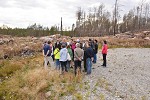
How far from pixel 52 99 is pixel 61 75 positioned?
132 inches

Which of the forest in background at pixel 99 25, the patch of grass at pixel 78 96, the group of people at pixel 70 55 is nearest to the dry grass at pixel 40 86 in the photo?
the patch of grass at pixel 78 96

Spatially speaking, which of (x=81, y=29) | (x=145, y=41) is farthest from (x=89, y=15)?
(x=145, y=41)

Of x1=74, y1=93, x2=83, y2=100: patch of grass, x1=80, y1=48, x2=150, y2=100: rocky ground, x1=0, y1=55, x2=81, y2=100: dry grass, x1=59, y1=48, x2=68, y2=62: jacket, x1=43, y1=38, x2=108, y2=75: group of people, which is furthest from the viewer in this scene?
x1=43, y1=38, x2=108, y2=75: group of people

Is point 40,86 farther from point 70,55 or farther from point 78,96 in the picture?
point 70,55

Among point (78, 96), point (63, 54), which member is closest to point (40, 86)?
point (78, 96)

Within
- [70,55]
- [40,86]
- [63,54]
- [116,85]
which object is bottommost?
[116,85]

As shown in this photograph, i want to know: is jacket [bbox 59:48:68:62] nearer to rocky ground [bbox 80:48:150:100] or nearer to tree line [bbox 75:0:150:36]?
rocky ground [bbox 80:48:150:100]

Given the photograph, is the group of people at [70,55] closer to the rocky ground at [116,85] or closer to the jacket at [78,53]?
the jacket at [78,53]

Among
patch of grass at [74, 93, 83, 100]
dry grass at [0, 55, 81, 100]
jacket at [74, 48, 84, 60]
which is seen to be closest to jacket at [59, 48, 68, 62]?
jacket at [74, 48, 84, 60]

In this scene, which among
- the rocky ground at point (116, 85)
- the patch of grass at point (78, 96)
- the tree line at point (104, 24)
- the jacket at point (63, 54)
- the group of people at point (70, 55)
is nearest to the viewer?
the patch of grass at point (78, 96)

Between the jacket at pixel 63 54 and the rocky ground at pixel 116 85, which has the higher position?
the jacket at pixel 63 54

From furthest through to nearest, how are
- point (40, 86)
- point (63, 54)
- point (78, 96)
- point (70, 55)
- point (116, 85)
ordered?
point (70, 55)
point (63, 54)
point (116, 85)
point (40, 86)
point (78, 96)

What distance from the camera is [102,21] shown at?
80.6 m

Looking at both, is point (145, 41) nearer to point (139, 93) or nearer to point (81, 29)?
point (139, 93)
